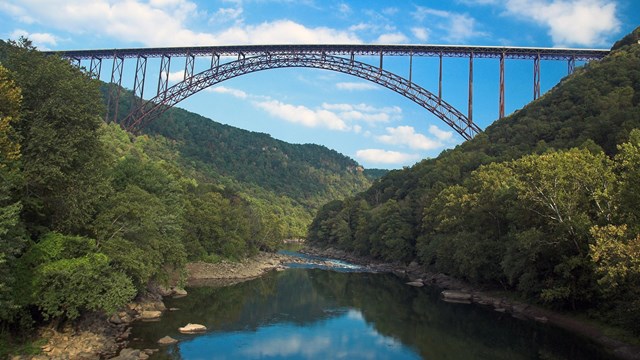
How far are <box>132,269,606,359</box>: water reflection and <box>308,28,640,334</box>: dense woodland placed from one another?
3197 mm

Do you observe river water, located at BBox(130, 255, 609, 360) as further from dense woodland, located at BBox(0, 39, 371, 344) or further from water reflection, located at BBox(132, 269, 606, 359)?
dense woodland, located at BBox(0, 39, 371, 344)

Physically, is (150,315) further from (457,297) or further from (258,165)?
(258,165)

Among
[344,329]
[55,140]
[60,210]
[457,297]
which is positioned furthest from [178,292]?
[457,297]

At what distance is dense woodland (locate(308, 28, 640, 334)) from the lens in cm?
2103

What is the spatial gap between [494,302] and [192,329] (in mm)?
21024

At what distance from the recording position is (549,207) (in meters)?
26.2

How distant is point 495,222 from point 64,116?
3071 centimetres

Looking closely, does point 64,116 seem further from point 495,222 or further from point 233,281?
point 495,222

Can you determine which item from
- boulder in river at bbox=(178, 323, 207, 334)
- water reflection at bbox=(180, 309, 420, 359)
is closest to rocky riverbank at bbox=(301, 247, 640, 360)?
water reflection at bbox=(180, 309, 420, 359)

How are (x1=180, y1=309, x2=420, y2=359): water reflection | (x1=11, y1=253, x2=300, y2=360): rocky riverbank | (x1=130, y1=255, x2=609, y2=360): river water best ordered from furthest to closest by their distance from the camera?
(x1=130, y1=255, x2=609, y2=360): river water < (x1=180, y1=309, x2=420, y2=359): water reflection < (x1=11, y1=253, x2=300, y2=360): rocky riverbank

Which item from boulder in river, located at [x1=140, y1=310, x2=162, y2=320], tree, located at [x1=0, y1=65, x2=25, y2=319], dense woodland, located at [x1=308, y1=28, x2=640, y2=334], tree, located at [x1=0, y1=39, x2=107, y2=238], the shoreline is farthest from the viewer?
boulder in river, located at [x1=140, y1=310, x2=162, y2=320]

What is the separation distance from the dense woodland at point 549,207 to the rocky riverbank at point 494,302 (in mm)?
880

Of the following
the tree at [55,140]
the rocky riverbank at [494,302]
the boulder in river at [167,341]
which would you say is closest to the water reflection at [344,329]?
the boulder in river at [167,341]

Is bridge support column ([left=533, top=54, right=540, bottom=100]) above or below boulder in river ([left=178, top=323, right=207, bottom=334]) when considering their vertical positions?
above
